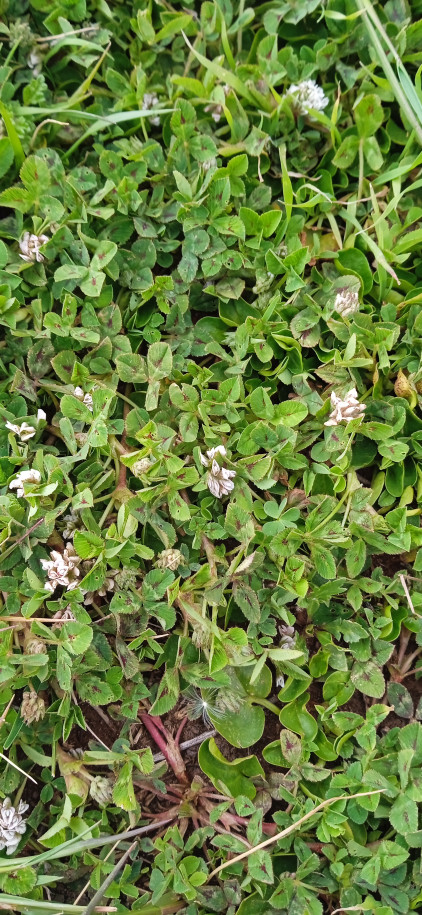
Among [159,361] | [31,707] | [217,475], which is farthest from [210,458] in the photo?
[31,707]

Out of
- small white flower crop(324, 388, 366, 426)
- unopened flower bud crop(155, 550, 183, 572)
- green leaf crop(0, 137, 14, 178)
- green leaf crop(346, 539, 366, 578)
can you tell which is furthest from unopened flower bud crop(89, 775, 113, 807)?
green leaf crop(0, 137, 14, 178)

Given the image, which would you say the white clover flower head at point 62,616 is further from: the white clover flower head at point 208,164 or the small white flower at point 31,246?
the white clover flower head at point 208,164

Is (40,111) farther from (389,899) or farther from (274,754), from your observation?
(389,899)

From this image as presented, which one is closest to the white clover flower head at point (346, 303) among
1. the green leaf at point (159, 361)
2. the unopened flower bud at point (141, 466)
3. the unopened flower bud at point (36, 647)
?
the green leaf at point (159, 361)

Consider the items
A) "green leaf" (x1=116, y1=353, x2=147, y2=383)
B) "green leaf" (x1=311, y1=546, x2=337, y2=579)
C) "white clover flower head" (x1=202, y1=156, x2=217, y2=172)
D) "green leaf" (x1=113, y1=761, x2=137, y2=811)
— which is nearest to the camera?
"green leaf" (x1=113, y1=761, x2=137, y2=811)

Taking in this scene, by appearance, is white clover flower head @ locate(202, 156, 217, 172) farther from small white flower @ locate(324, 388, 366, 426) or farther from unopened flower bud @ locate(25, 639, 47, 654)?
unopened flower bud @ locate(25, 639, 47, 654)

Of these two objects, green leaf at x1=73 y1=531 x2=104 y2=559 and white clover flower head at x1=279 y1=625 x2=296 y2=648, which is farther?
white clover flower head at x1=279 y1=625 x2=296 y2=648

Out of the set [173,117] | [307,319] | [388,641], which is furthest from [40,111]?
[388,641]

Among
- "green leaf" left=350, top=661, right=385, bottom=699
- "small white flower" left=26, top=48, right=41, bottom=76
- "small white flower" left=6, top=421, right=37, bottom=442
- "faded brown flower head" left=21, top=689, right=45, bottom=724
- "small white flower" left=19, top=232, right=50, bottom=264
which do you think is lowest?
"green leaf" left=350, top=661, right=385, bottom=699
